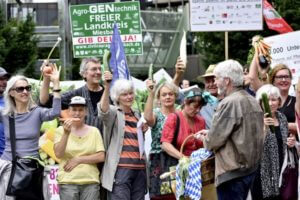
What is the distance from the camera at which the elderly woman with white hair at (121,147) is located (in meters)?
7.89

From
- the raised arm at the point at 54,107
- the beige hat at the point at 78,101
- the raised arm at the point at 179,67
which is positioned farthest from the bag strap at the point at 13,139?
the raised arm at the point at 179,67

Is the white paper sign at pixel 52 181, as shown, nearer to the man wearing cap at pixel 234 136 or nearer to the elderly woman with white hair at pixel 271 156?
the elderly woman with white hair at pixel 271 156

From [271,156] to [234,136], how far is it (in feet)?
3.82

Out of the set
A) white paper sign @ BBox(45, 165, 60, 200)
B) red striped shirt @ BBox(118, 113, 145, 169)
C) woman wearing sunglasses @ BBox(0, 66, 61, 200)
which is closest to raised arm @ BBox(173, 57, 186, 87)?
red striped shirt @ BBox(118, 113, 145, 169)

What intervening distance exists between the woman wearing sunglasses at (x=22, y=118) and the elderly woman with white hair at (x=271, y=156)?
2.11m

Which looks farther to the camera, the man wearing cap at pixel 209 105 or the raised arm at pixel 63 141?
the man wearing cap at pixel 209 105

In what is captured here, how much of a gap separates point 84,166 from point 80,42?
6865mm

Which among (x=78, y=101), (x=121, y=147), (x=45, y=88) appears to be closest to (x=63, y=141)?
(x=78, y=101)

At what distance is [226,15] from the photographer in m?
12.1

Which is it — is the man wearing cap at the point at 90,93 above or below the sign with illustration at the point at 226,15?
below

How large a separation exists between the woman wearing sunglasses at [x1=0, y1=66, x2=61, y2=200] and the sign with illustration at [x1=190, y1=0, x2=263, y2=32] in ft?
15.2

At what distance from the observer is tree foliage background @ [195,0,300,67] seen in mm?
26875

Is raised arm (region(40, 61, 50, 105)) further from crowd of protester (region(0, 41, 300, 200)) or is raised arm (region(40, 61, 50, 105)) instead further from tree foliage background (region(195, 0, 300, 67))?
tree foliage background (region(195, 0, 300, 67))

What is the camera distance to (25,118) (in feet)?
26.0
